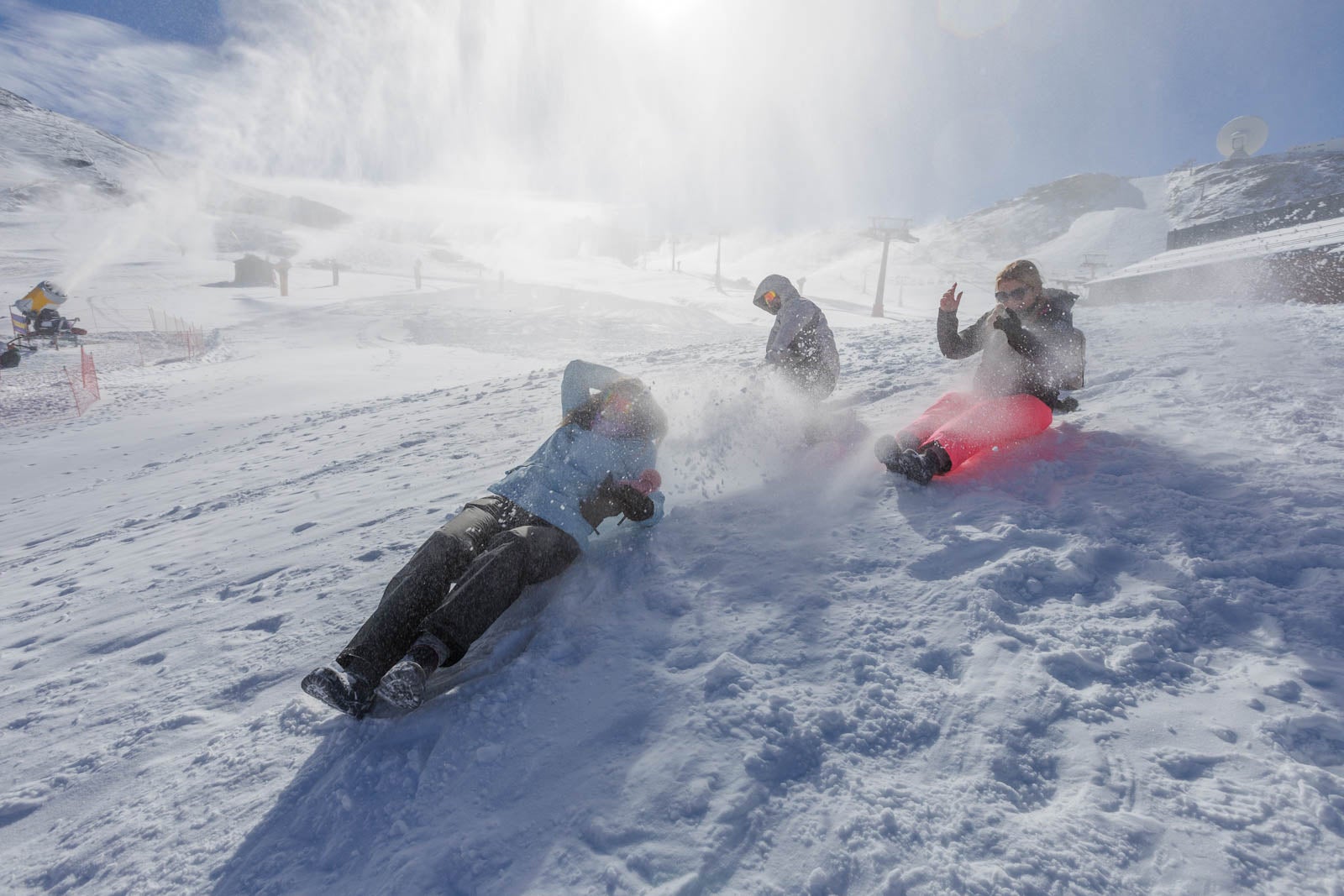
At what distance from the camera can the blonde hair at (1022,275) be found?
4145mm

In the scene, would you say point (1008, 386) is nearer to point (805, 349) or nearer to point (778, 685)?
point (805, 349)

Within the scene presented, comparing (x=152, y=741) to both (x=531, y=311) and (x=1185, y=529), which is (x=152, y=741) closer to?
(x=1185, y=529)

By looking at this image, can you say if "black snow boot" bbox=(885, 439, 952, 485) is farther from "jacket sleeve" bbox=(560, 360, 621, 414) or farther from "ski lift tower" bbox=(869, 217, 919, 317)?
"ski lift tower" bbox=(869, 217, 919, 317)

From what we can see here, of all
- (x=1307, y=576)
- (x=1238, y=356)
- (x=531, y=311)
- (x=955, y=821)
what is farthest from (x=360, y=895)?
(x=531, y=311)

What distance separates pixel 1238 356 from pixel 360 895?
281 inches

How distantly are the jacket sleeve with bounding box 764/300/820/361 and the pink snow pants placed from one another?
134 cm

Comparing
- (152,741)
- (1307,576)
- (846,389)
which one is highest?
(846,389)

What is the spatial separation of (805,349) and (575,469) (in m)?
2.62

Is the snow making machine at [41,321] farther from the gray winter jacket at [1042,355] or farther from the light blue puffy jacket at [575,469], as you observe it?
the gray winter jacket at [1042,355]

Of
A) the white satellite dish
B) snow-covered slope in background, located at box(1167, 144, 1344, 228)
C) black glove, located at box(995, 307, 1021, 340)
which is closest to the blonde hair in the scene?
black glove, located at box(995, 307, 1021, 340)

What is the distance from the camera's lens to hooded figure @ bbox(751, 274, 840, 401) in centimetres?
511

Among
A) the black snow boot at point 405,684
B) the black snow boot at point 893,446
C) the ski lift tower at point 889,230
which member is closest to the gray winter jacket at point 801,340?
the black snow boot at point 893,446

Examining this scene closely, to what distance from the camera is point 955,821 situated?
1728mm

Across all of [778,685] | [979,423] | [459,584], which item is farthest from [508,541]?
[979,423]
